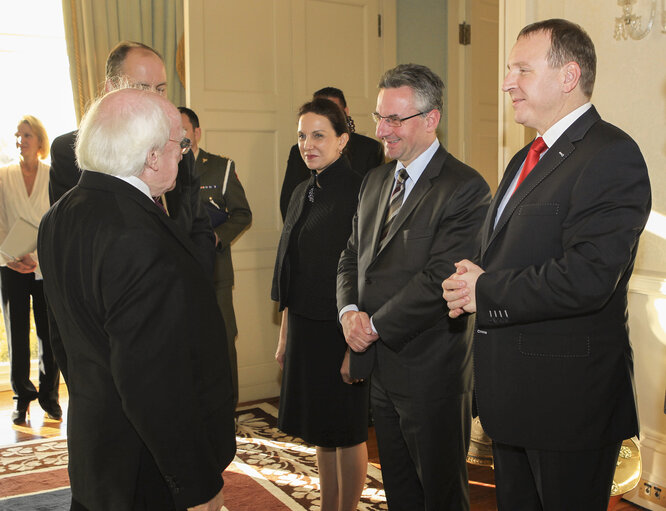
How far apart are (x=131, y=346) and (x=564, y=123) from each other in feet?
3.97

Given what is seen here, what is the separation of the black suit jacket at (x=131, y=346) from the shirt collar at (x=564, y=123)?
0.97m

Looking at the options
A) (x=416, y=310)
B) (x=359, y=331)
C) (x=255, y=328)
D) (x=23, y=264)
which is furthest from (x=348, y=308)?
(x=23, y=264)

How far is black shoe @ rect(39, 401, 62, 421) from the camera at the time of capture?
4.43 meters

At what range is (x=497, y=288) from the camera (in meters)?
1.68

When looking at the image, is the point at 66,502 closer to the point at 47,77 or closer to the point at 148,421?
the point at 148,421

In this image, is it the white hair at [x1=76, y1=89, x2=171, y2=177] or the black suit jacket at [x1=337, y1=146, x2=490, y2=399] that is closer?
the white hair at [x1=76, y1=89, x2=171, y2=177]

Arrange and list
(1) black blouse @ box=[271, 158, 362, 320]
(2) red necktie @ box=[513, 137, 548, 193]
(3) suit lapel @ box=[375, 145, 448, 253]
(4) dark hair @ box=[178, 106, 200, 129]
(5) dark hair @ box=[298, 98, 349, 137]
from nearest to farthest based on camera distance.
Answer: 1. (2) red necktie @ box=[513, 137, 548, 193]
2. (3) suit lapel @ box=[375, 145, 448, 253]
3. (1) black blouse @ box=[271, 158, 362, 320]
4. (5) dark hair @ box=[298, 98, 349, 137]
5. (4) dark hair @ box=[178, 106, 200, 129]

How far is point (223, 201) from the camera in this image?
3.97 m

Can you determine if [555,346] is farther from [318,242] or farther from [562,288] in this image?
[318,242]

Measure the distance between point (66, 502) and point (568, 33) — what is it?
2.89 m

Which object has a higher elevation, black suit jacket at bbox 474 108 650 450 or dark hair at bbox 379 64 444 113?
dark hair at bbox 379 64 444 113

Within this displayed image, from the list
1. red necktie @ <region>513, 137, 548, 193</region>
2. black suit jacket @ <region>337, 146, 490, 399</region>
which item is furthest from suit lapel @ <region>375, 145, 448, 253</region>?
red necktie @ <region>513, 137, 548, 193</region>

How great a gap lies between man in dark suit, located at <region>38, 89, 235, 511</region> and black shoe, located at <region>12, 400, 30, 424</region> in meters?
3.18

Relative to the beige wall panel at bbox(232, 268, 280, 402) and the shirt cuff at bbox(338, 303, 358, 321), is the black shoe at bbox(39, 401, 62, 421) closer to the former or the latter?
the beige wall panel at bbox(232, 268, 280, 402)
